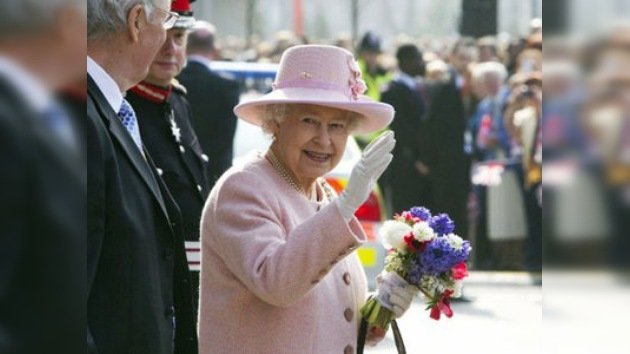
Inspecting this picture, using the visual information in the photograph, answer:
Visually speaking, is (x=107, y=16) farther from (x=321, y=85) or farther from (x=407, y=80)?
(x=407, y=80)

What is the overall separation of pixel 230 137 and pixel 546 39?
6.94 m

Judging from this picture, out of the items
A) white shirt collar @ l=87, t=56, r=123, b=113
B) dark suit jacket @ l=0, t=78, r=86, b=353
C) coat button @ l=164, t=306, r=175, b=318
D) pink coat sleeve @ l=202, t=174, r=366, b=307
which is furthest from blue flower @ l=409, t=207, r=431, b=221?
dark suit jacket @ l=0, t=78, r=86, b=353

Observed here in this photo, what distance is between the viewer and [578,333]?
2203 millimetres

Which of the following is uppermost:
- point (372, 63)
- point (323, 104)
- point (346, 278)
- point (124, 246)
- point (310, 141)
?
point (323, 104)

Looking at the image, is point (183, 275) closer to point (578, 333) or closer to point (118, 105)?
point (118, 105)

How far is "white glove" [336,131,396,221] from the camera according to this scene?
3502 millimetres

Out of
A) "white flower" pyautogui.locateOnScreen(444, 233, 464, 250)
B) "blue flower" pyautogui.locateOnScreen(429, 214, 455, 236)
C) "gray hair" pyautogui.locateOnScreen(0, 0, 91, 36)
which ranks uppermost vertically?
"gray hair" pyautogui.locateOnScreen(0, 0, 91, 36)

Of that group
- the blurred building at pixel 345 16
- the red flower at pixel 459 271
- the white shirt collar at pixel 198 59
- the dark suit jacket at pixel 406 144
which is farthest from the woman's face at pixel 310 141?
the blurred building at pixel 345 16

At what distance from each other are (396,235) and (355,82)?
1.47 ft

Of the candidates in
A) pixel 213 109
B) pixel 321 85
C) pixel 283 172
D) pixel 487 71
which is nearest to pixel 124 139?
pixel 283 172

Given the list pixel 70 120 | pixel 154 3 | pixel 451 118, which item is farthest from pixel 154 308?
pixel 451 118

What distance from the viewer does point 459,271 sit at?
3977mm

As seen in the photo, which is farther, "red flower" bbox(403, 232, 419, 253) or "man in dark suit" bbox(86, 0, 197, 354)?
"red flower" bbox(403, 232, 419, 253)

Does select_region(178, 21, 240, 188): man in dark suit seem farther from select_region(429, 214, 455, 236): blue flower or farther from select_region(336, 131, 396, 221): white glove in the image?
select_region(336, 131, 396, 221): white glove
